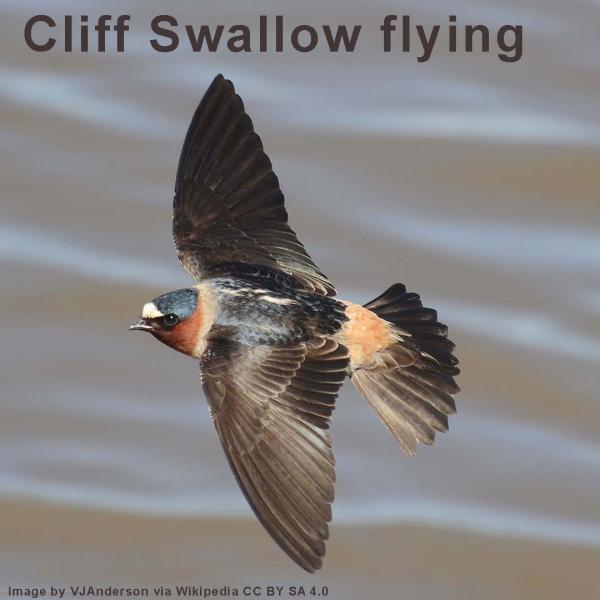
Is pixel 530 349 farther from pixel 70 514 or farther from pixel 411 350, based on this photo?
pixel 70 514

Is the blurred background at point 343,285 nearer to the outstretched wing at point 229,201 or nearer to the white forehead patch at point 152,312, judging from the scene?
the outstretched wing at point 229,201

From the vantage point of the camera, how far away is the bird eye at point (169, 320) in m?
5.52

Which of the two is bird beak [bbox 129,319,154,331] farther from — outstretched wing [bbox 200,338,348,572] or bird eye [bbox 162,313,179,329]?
outstretched wing [bbox 200,338,348,572]

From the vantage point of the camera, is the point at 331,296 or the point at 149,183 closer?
the point at 331,296


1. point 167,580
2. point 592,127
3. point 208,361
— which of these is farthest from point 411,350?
point 592,127

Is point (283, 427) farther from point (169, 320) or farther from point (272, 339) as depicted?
point (169, 320)

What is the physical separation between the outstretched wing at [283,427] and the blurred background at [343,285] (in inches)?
48.5

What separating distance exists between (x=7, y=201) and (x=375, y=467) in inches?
89.1

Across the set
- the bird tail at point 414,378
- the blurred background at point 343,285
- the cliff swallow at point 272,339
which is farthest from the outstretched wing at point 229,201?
the blurred background at point 343,285

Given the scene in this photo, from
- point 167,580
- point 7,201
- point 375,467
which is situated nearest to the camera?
point 167,580

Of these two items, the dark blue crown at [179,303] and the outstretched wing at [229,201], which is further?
the outstretched wing at [229,201]

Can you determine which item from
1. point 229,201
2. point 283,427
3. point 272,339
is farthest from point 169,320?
point 229,201

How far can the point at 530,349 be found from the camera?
7.26m

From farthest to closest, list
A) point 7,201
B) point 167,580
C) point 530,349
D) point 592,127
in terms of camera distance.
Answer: point 592,127
point 7,201
point 530,349
point 167,580
